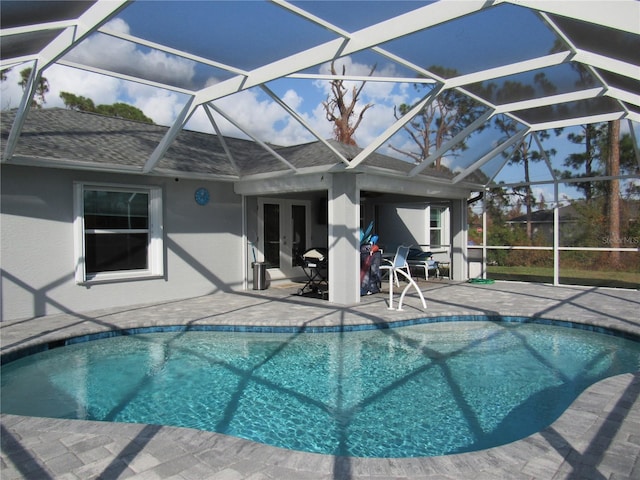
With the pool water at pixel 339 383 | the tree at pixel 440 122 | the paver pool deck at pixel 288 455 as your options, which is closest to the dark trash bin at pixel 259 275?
the pool water at pixel 339 383

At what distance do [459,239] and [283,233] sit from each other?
5.07 metres

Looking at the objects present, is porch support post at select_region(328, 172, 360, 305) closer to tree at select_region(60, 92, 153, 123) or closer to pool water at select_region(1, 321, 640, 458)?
pool water at select_region(1, 321, 640, 458)

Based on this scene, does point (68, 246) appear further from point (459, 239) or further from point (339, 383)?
point (459, 239)

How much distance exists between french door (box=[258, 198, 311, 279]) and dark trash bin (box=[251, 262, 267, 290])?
390mm

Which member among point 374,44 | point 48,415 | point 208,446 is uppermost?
point 374,44

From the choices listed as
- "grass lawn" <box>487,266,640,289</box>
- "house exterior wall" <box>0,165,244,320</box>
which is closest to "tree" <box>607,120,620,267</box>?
"grass lawn" <box>487,266,640,289</box>

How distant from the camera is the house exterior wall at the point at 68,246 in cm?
764

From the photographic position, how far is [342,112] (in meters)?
23.5

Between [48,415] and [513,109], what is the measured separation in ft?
28.4

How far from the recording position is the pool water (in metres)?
4.07

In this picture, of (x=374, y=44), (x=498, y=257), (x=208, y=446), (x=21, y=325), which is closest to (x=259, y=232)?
(x=21, y=325)

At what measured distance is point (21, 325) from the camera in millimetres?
7234

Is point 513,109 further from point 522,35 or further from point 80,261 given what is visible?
point 80,261

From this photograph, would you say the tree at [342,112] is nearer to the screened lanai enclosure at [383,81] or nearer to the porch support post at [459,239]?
the screened lanai enclosure at [383,81]
